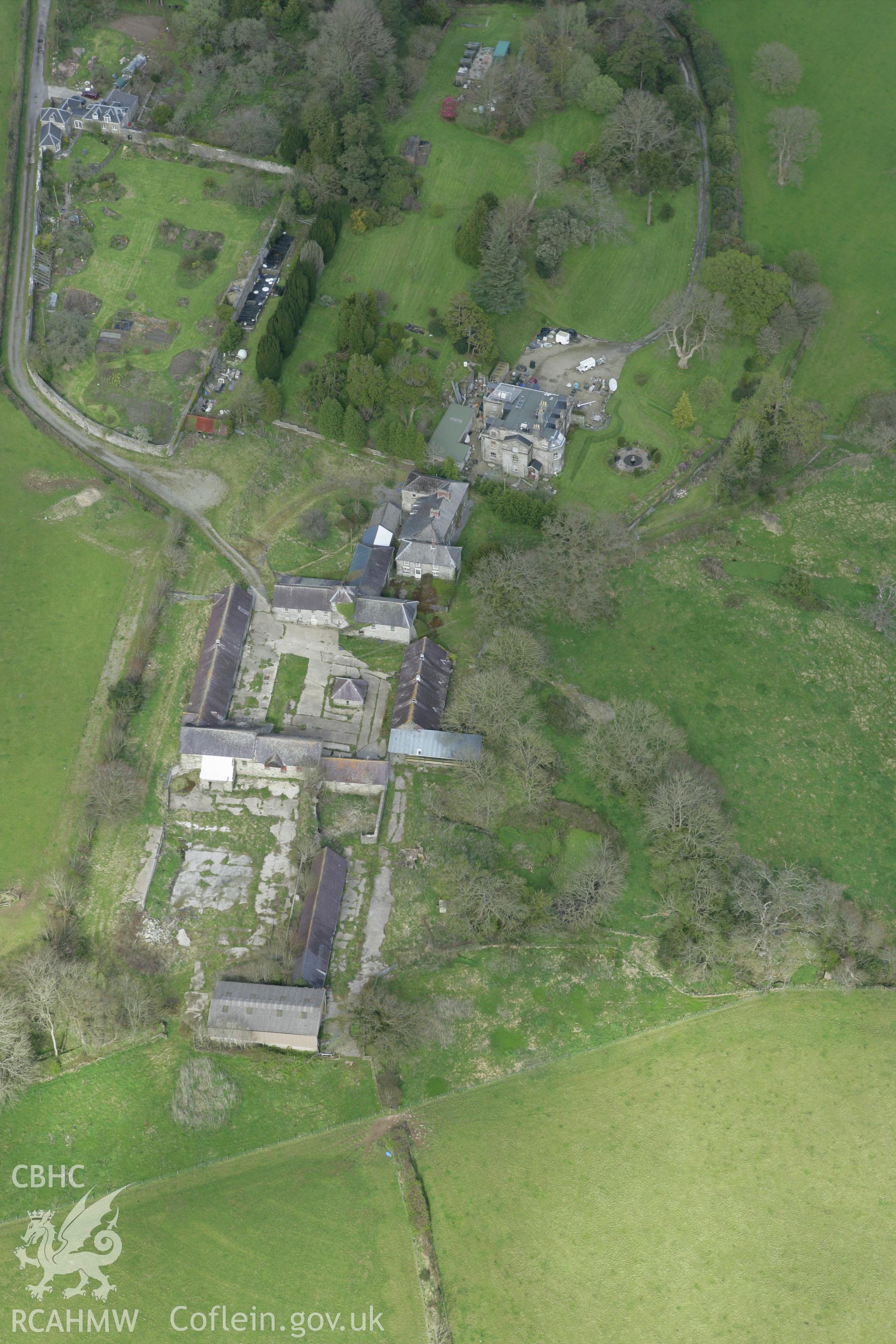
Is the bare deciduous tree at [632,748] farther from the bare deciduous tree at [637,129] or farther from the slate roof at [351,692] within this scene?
the bare deciduous tree at [637,129]

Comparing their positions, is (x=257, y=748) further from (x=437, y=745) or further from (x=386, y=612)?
(x=386, y=612)

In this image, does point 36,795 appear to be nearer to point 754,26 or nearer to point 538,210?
point 538,210

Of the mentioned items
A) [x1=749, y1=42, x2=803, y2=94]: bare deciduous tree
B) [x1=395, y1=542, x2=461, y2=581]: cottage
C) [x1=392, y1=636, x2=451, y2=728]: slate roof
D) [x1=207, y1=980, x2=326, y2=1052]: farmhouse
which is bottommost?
[x1=207, y1=980, x2=326, y2=1052]: farmhouse

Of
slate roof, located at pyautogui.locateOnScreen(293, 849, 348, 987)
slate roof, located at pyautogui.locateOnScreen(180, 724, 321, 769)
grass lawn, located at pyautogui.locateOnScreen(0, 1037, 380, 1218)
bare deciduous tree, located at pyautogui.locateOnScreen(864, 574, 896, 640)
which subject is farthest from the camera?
bare deciduous tree, located at pyautogui.locateOnScreen(864, 574, 896, 640)

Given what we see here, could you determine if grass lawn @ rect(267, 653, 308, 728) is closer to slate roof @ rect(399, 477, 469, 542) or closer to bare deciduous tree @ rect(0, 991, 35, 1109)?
slate roof @ rect(399, 477, 469, 542)

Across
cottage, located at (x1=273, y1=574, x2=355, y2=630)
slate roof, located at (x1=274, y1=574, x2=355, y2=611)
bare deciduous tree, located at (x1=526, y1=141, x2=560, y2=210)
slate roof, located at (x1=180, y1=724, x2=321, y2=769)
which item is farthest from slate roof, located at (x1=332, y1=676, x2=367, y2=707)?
bare deciduous tree, located at (x1=526, y1=141, x2=560, y2=210)

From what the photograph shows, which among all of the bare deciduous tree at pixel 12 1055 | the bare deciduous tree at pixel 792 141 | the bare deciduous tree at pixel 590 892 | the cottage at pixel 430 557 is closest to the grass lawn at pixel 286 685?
the cottage at pixel 430 557

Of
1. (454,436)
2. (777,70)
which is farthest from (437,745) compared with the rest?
(777,70)
